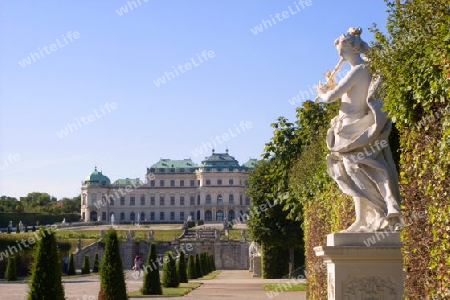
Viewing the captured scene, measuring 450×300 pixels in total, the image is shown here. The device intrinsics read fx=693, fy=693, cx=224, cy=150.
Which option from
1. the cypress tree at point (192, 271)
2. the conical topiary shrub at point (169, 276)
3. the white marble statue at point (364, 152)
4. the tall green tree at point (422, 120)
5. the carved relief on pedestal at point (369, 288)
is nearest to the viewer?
the tall green tree at point (422, 120)

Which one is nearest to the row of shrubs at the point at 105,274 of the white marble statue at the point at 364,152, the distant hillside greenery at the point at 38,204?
the white marble statue at the point at 364,152

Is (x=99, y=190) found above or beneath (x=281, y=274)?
above

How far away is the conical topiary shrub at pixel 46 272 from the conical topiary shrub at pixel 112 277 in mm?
3205

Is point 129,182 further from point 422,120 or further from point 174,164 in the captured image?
point 422,120

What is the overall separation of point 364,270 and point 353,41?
2.03 meters

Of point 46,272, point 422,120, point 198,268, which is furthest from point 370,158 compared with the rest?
point 198,268

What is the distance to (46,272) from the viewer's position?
9758 mm

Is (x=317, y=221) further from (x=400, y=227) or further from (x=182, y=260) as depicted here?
(x=182, y=260)

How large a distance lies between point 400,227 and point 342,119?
1.06 meters

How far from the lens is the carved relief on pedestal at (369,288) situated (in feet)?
17.6

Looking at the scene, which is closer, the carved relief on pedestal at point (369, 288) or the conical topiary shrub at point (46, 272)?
the carved relief on pedestal at point (369, 288)

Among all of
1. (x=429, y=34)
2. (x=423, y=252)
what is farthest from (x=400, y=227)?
(x=429, y=34)

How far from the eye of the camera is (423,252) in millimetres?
5348

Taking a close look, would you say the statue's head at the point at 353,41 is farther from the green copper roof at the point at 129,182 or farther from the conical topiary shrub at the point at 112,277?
the green copper roof at the point at 129,182
